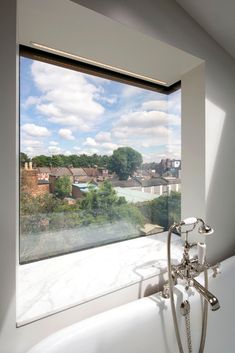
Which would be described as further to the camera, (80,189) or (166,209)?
(166,209)

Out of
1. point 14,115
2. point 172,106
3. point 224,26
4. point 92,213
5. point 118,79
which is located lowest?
point 92,213

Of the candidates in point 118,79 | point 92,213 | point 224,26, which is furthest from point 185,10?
point 92,213

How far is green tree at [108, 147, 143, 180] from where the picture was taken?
152cm

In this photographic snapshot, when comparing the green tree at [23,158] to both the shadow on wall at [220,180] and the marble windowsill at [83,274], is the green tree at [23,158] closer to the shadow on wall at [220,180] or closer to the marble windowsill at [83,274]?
the marble windowsill at [83,274]

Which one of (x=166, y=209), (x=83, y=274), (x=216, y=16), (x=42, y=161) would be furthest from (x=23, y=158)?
(x=216, y=16)

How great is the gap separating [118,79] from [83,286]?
1.40 metres

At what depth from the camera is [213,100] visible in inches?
54.5

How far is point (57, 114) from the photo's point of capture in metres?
1.29

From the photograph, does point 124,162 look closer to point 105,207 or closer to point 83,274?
point 105,207

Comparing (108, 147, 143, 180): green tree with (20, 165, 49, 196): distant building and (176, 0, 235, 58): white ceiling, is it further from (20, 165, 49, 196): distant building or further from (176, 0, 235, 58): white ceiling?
(176, 0, 235, 58): white ceiling

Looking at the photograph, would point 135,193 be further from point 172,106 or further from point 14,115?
point 14,115

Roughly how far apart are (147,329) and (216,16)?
5.90ft

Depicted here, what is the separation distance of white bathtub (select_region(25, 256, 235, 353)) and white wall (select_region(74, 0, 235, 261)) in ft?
1.00

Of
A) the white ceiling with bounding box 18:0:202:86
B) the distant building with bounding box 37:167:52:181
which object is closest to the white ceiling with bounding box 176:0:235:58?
the white ceiling with bounding box 18:0:202:86
